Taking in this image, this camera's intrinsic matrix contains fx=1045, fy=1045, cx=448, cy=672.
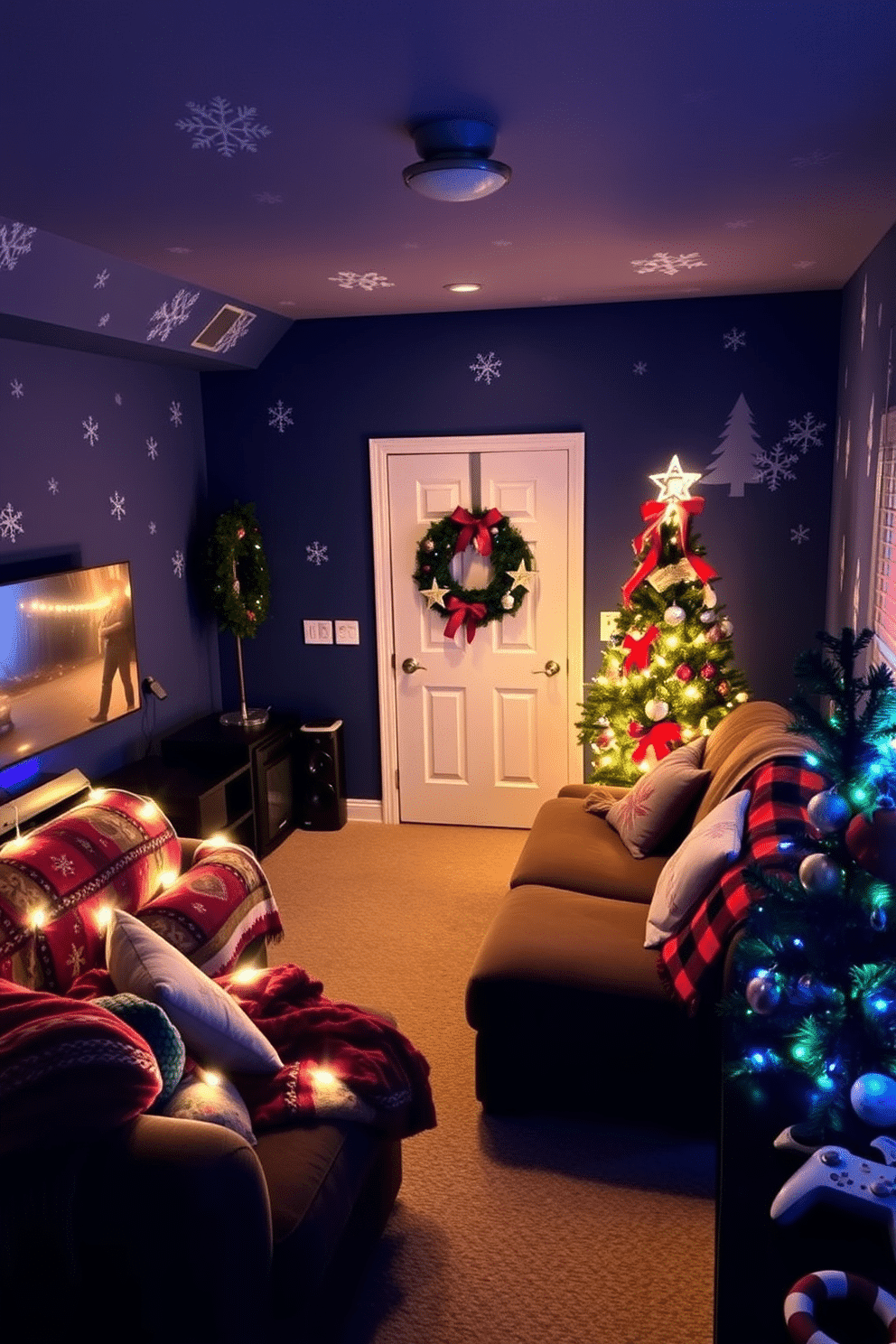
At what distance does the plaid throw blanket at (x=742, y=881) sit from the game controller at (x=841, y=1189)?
3.01 feet

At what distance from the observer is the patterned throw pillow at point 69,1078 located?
1738mm

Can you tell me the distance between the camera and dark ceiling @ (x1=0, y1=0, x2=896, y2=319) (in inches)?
64.2

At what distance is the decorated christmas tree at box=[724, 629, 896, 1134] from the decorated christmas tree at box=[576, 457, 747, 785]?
2.57m

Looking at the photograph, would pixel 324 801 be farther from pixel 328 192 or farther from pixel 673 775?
pixel 328 192

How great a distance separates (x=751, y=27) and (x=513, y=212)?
4.29ft

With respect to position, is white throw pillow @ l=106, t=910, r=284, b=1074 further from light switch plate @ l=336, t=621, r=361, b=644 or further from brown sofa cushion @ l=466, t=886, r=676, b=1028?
light switch plate @ l=336, t=621, r=361, b=644

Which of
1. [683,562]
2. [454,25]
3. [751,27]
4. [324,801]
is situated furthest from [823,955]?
[324,801]

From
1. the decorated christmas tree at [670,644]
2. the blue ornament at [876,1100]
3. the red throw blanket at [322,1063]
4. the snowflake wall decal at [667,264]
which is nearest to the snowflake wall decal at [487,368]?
the decorated christmas tree at [670,644]

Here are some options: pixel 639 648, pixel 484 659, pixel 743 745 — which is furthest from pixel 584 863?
pixel 484 659

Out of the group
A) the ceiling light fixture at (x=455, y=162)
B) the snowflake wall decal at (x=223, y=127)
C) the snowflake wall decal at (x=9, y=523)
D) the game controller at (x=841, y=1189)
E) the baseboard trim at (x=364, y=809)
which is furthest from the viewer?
the baseboard trim at (x=364, y=809)

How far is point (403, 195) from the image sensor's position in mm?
2682

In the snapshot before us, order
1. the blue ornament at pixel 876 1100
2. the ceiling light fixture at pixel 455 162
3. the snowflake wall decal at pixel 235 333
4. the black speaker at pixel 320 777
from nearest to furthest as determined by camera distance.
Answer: the blue ornament at pixel 876 1100, the ceiling light fixture at pixel 455 162, the snowflake wall decal at pixel 235 333, the black speaker at pixel 320 777

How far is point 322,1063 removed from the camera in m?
2.48

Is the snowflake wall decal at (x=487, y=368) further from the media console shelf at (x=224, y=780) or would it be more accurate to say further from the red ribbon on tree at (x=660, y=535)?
the media console shelf at (x=224, y=780)
